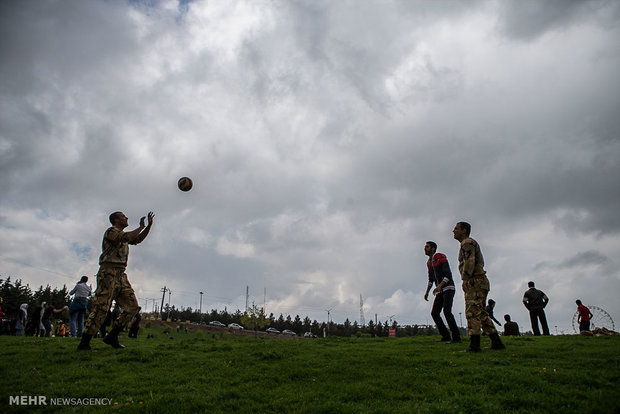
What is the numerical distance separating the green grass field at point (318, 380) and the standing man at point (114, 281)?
2.43 ft

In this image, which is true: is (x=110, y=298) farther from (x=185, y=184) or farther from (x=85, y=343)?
(x=185, y=184)

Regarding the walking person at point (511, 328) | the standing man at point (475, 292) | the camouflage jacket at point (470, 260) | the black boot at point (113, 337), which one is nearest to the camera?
the standing man at point (475, 292)

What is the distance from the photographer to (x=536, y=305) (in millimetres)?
18672

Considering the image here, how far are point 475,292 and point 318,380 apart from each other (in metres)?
5.37

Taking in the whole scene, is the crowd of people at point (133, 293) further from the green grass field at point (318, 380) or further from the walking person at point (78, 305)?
the walking person at point (78, 305)

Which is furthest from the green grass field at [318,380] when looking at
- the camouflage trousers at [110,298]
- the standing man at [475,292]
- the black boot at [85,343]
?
the camouflage trousers at [110,298]

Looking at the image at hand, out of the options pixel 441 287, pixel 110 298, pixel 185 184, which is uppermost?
pixel 185 184

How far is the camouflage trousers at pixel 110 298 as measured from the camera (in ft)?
33.9

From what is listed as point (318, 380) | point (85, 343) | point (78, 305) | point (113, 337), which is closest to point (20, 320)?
point (78, 305)

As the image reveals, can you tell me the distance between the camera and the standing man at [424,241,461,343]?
41.1 ft

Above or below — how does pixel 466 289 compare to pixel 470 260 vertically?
below

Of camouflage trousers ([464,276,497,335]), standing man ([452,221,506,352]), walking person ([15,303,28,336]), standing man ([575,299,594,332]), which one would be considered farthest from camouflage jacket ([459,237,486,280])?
walking person ([15,303,28,336])

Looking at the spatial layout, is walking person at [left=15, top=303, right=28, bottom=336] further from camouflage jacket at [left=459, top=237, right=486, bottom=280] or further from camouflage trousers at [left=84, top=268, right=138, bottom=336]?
camouflage jacket at [left=459, top=237, right=486, bottom=280]

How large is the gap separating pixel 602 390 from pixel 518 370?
5.31 ft
